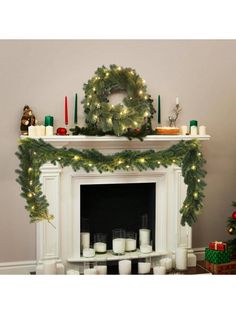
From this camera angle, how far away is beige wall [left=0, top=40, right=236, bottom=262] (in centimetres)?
393

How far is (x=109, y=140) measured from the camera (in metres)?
3.89

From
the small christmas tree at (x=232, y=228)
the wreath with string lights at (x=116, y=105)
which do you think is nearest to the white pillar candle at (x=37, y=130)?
the wreath with string lights at (x=116, y=105)

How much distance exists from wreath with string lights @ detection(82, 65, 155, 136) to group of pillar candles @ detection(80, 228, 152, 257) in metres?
1.01

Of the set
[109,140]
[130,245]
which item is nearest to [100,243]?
[130,245]

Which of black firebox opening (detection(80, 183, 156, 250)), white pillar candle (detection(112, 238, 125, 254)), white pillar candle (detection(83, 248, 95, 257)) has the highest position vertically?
black firebox opening (detection(80, 183, 156, 250))

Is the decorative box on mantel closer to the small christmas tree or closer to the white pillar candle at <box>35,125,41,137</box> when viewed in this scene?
the white pillar candle at <box>35,125,41,137</box>

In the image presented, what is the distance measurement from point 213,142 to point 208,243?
40.8 inches

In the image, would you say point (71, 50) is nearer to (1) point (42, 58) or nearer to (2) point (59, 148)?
(1) point (42, 58)

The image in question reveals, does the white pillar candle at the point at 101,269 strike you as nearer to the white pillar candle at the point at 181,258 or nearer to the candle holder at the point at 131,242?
the candle holder at the point at 131,242

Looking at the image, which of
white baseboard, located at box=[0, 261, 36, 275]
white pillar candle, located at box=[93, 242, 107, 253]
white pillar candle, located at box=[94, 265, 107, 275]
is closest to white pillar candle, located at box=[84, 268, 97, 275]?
white pillar candle, located at box=[94, 265, 107, 275]

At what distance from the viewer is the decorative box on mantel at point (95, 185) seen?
3891 millimetres

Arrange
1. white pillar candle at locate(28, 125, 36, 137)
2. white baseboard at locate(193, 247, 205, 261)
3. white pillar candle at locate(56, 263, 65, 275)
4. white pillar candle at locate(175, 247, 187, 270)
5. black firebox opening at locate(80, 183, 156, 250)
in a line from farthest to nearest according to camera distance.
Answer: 1. white baseboard at locate(193, 247, 205, 261)
2. black firebox opening at locate(80, 183, 156, 250)
3. white pillar candle at locate(175, 247, 187, 270)
4. white pillar candle at locate(56, 263, 65, 275)
5. white pillar candle at locate(28, 125, 36, 137)

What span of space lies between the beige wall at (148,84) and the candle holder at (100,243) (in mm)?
579

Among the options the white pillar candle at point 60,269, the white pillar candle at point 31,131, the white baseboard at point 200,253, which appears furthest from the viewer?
the white baseboard at point 200,253
